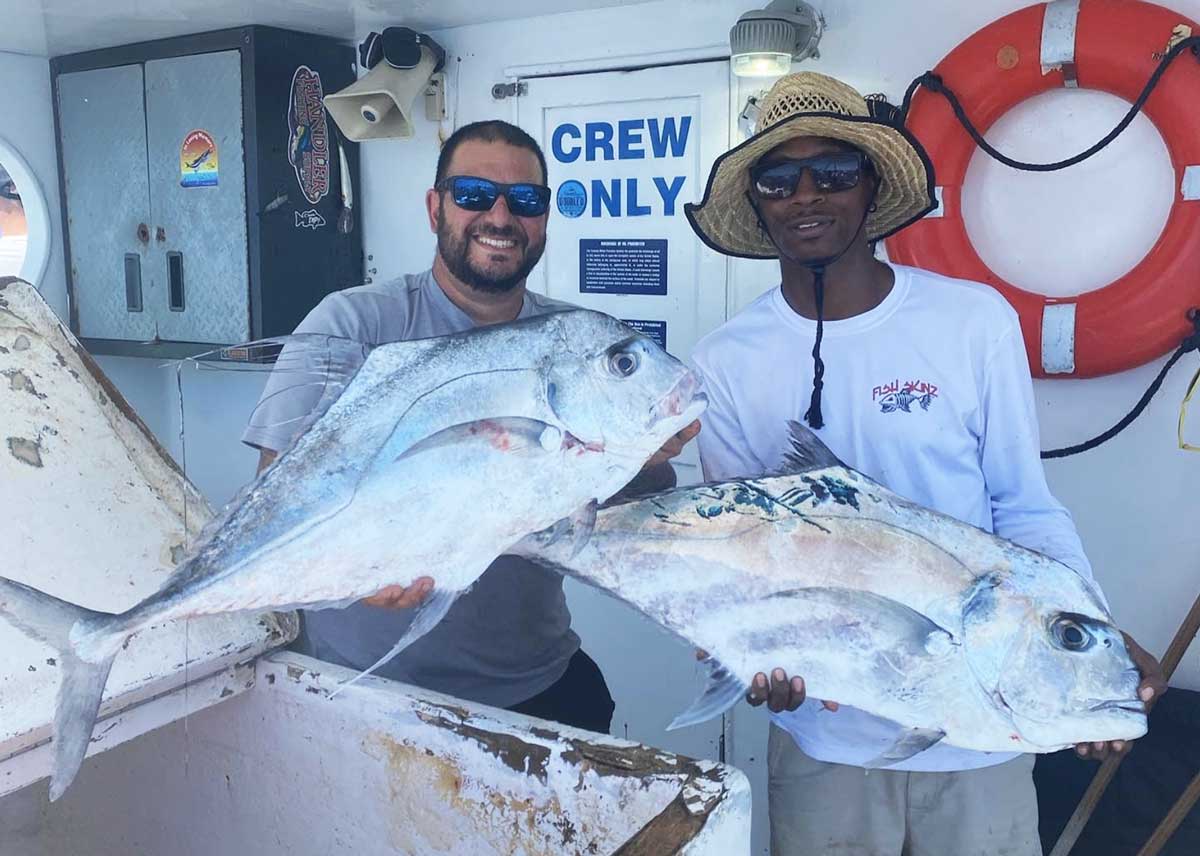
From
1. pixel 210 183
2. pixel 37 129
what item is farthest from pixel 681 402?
pixel 37 129

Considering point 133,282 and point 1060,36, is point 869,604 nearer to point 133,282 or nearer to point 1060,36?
point 1060,36

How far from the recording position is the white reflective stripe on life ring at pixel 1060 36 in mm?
2826

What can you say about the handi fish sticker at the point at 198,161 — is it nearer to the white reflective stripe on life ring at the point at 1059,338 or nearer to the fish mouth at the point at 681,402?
the white reflective stripe on life ring at the point at 1059,338

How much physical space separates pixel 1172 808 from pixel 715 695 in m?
1.55

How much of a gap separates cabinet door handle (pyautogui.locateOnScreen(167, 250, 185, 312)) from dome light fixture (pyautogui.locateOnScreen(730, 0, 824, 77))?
273 centimetres

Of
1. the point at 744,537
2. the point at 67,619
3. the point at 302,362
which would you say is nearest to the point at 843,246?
the point at 744,537

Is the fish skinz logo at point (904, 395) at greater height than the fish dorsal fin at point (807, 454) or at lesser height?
greater

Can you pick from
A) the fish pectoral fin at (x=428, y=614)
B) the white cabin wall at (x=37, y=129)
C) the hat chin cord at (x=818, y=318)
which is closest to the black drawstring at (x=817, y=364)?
the hat chin cord at (x=818, y=318)

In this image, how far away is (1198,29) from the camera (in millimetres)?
2723

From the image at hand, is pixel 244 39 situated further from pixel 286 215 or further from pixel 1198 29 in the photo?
pixel 1198 29

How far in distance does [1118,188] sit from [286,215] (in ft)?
10.4

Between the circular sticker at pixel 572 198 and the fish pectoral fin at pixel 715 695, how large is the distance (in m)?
2.53

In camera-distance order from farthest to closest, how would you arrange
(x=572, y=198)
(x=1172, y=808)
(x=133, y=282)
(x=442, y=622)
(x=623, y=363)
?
(x=133, y=282) < (x=572, y=198) < (x=1172, y=808) < (x=442, y=622) < (x=623, y=363)

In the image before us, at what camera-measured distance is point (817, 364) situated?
1.89 meters
